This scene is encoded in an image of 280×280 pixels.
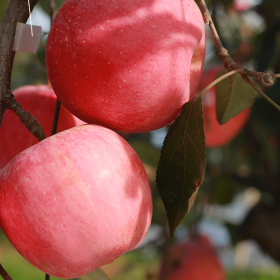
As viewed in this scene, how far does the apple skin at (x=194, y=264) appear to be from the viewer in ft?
3.27

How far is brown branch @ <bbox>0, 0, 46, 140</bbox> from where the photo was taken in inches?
15.6

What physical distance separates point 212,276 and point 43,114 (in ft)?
2.52

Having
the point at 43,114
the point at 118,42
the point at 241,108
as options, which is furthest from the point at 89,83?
the point at 241,108

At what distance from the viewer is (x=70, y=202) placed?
32 cm

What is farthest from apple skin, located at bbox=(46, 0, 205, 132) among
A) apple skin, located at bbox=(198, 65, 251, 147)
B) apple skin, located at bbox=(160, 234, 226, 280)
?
apple skin, located at bbox=(160, 234, 226, 280)

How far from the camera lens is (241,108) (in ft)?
1.88

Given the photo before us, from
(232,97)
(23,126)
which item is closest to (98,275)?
(23,126)

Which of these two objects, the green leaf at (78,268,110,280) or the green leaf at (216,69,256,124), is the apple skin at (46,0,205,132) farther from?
the green leaf at (78,268,110,280)

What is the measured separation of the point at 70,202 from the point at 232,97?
14.1 inches

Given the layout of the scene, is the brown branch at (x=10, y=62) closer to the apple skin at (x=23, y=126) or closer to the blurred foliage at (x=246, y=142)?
the apple skin at (x=23, y=126)

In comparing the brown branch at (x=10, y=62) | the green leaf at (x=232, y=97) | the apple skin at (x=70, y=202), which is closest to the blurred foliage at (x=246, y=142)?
the green leaf at (x=232, y=97)

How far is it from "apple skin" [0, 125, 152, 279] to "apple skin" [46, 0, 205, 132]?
5 cm

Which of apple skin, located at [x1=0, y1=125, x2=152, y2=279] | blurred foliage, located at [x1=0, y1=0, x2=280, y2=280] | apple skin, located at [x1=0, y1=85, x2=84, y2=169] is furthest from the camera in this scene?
blurred foliage, located at [x1=0, y1=0, x2=280, y2=280]

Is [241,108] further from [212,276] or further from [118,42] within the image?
[212,276]
